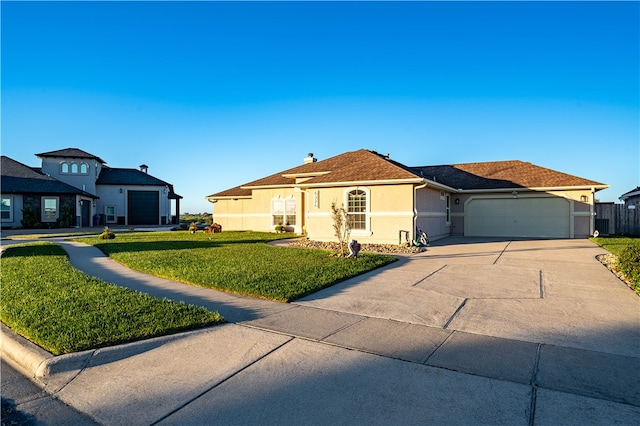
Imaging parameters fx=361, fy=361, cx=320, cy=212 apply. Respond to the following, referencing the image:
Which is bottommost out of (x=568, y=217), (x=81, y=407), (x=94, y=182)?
(x=81, y=407)

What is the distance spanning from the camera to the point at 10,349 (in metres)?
4.24

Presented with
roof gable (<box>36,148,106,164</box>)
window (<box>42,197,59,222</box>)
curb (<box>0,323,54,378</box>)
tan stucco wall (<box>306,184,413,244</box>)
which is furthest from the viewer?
roof gable (<box>36,148,106,164</box>)

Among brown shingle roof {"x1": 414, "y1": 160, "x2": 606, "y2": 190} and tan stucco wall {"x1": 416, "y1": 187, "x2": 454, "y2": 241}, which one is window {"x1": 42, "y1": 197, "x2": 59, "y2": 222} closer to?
brown shingle roof {"x1": 414, "y1": 160, "x2": 606, "y2": 190}

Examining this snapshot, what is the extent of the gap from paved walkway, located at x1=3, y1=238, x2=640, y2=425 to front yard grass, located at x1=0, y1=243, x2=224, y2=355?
243 mm

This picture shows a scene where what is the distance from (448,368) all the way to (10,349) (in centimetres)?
497

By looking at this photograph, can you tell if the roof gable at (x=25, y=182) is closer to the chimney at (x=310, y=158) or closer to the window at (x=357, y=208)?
the chimney at (x=310, y=158)

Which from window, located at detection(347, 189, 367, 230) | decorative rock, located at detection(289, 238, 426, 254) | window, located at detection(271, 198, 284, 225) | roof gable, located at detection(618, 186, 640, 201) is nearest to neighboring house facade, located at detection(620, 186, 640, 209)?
roof gable, located at detection(618, 186, 640, 201)

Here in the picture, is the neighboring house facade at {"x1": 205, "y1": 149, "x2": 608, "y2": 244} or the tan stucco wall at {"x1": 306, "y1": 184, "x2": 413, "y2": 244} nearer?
the tan stucco wall at {"x1": 306, "y1": 184, "x2": 413, "y2": 244}

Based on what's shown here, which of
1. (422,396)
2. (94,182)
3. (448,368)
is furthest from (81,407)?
(94,182)

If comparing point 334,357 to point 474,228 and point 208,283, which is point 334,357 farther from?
point 474,228

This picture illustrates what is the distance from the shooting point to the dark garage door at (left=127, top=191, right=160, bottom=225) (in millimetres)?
37875

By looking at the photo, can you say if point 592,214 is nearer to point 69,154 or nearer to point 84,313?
point 84,313

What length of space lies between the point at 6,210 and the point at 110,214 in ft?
32.2

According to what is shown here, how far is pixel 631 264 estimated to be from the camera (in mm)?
7750
